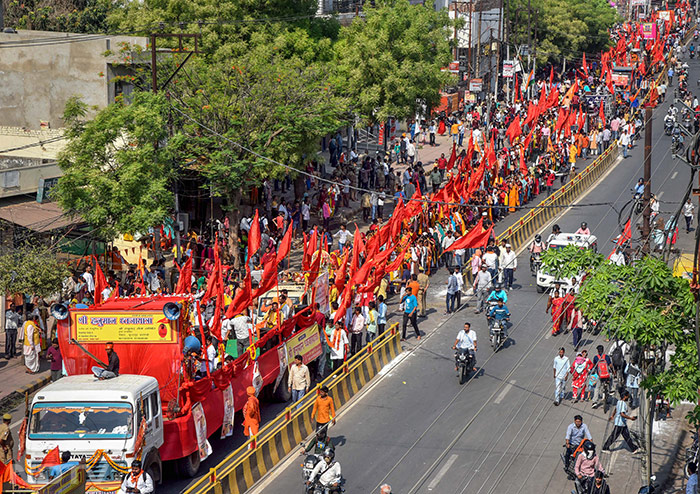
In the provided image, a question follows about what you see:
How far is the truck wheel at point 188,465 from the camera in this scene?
61.2 ft

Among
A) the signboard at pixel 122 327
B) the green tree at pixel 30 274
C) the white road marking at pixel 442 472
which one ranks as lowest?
the white road marking at pixel 442 472

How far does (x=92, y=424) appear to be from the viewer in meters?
16.9

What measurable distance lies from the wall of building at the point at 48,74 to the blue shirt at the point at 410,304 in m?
15.2

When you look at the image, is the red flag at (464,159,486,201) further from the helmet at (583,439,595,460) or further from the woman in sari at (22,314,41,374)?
the helmet at (583,439,595,460)

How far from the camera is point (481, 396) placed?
2345 cm

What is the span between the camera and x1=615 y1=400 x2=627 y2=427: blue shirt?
20.7 m

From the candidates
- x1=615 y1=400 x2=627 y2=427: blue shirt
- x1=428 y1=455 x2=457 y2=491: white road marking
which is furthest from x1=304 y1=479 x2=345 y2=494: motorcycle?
x1=615 y1=400 x2=627 y2=427: blue shirt

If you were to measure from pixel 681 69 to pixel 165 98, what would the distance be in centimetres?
6263

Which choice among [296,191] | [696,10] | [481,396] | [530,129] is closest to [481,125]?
[530,129]

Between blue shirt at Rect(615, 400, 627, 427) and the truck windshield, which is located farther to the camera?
blue shirt at Rect(615, 400, 627, 427)

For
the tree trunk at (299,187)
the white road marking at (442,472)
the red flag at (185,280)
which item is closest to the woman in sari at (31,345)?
the red flag at (185,280)

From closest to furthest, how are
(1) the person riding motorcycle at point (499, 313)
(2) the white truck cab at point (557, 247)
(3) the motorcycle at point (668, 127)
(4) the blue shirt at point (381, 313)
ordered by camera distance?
(1) the person riding motorcycle at point (499, 313)
(4) the blue shirt at point (381, 313)
(2) the white truck cab at point (557, 247)
(3) the motorcycle at point (668, 127)

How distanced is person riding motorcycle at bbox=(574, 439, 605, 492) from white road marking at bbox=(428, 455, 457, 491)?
2445 mm

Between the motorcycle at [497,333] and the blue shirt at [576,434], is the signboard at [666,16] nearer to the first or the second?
the motorcycle at [497,333]
